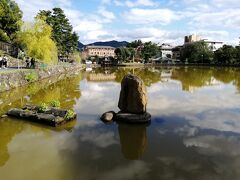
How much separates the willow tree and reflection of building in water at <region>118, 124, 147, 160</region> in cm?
3322

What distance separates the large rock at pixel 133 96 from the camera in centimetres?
1892

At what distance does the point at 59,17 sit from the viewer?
247ft

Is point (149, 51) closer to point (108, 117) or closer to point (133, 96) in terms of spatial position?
point (133, 96)

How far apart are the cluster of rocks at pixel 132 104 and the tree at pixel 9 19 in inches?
1828

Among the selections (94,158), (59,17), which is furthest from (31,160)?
(59,17)

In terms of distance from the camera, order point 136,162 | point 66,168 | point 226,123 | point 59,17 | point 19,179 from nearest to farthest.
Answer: point 19,179
point 66,168
point 136,162
point 226,123
point 59,17

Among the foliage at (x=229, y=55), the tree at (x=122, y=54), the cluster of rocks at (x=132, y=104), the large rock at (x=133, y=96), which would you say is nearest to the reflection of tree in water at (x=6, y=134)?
the cluster of rocks at (x=132, y=104)

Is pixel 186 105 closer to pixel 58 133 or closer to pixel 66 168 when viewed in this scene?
pixel 58 133

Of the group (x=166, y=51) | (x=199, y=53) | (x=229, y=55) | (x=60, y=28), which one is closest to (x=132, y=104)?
(x=60, y=28)

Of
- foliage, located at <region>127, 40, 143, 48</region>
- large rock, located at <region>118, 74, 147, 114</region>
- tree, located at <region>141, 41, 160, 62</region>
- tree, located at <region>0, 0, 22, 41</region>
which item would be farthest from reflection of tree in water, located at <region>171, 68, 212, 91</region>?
foliage, located at <region>127, 40, 143, 48</region>

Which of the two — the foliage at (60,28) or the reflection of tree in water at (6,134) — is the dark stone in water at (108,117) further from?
the foliage at (60,28)

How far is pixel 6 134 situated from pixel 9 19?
171ft

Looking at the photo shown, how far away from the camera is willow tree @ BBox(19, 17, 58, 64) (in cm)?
4734

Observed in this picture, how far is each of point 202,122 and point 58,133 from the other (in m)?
9.22
